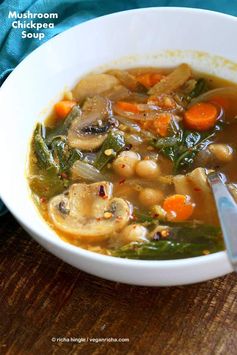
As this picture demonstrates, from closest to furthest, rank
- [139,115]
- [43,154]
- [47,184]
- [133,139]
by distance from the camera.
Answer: [47,184]
[43,154]
[133,139]
[139,115]

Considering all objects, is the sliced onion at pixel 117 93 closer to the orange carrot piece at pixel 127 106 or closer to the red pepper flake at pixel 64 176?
the orange carrot piece at pixel 127 106

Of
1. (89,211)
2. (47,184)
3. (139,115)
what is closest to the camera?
(89,211)

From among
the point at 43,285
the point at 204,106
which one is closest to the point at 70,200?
the point at 43,285

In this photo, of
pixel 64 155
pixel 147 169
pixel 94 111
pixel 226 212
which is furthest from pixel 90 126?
pixel 226 212

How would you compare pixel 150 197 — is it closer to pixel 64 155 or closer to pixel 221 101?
pixel 64 155

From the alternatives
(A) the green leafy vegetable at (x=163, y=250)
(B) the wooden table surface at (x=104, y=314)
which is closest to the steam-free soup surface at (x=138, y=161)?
(A) the green leafy vegetable at (x=163, y=250)

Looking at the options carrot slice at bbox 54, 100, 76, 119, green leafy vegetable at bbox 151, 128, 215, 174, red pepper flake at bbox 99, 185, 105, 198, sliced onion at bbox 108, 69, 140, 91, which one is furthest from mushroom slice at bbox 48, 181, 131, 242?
sliced onion at bbox 108, 69, 140, 91

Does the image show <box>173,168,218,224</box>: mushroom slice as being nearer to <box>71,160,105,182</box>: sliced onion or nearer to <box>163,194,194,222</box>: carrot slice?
<box>163,194,194,222</box>: carrot slice
